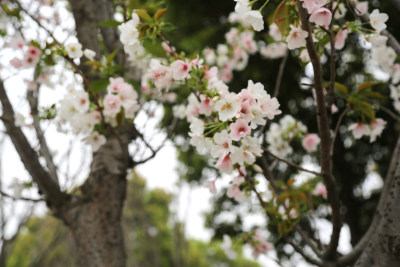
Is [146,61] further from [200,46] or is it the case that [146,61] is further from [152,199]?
[152,199]

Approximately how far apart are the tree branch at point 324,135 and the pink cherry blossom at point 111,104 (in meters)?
0.77

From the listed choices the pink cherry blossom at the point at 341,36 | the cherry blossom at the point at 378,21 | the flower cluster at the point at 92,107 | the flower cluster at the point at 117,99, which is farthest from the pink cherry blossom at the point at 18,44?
the cherry blossom at the point at 378,21

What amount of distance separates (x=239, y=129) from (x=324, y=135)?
40cm

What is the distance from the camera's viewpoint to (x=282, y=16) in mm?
1155

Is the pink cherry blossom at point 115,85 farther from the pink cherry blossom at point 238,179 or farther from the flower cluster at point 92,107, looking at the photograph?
the pink cherry blossom at point 238,179

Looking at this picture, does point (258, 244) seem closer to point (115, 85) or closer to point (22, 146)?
point (115, 85)

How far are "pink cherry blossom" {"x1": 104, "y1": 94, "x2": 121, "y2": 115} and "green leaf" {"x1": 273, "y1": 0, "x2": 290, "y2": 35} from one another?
693mm

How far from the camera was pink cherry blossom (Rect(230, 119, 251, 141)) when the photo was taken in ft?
3.11

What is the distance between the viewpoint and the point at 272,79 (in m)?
4.41

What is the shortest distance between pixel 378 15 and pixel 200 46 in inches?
126

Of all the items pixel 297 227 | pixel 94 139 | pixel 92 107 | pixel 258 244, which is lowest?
pixel 258 244

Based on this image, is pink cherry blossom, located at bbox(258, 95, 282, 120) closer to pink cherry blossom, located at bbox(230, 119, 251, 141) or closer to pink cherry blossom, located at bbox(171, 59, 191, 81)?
pink cherry blossom, located at bbox(230, 119, 251, 141)

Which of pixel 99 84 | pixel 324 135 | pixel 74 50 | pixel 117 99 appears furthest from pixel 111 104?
pixel 324 135

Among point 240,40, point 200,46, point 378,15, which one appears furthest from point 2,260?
point 200,46
